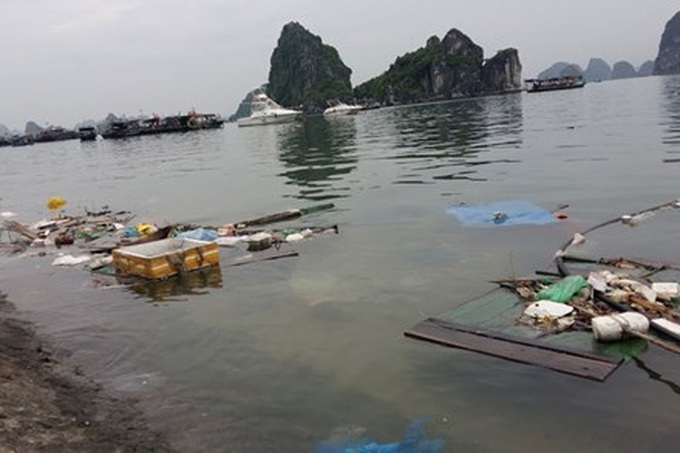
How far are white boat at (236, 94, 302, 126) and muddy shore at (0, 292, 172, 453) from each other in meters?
131

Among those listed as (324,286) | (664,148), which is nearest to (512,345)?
(324,286)

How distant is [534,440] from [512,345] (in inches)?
102

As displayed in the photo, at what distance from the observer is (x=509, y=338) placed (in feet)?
33.6

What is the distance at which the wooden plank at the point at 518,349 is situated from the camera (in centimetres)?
908

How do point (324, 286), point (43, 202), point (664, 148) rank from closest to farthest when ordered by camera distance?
1. point (324, 286)
2. point (664, 148)
3. point (43, 202)

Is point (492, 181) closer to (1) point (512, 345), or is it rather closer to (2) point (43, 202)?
(1) point (512, 345)

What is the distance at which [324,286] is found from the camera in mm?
14539

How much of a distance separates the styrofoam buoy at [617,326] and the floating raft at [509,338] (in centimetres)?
27

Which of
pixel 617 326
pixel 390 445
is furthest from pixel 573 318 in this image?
pixel 390 445

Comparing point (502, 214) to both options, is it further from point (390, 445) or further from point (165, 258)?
point (390, 445)

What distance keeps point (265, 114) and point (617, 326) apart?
133913 millimetres

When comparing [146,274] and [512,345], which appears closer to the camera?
[512,345]

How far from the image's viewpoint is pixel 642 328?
383 inches

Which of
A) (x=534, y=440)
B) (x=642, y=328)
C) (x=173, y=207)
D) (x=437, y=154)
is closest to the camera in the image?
(x=534, y=440)
